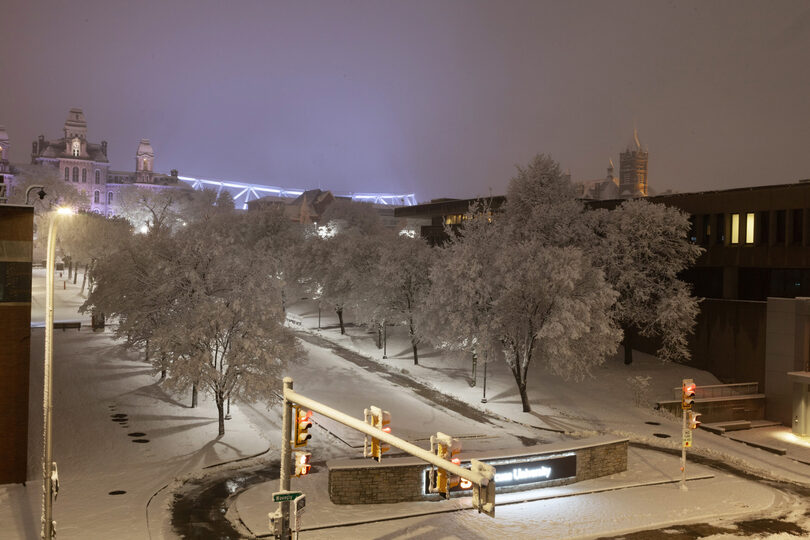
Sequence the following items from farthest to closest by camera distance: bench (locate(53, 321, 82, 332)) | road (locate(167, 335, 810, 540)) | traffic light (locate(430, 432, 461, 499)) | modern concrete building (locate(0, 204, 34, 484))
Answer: bench (locate(53, 321, 82, 332)) → modern concrete building (locate(0, 204, 34, 484)) → road (locate(167, 335, 810, 540)) → traffic light (locate(430, 432, 461, 499))

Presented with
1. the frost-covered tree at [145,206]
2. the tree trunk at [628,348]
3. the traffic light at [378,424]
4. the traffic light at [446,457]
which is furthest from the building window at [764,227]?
the frost-covered tree at [145,206]

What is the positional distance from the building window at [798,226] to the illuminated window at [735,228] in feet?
14.5

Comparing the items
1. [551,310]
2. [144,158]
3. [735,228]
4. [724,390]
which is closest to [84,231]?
[551,310]

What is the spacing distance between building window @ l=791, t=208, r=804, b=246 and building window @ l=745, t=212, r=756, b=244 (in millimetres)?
3264

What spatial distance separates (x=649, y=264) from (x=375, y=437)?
41109 mm

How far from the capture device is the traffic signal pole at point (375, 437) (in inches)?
398

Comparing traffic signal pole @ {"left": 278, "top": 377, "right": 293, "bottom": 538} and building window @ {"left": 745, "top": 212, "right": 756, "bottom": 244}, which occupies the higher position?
building window @ {"left": 745, "top": 212, "right": 756, "bottom": 244}

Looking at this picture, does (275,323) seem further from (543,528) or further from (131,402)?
(543,528)

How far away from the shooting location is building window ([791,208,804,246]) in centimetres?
4494

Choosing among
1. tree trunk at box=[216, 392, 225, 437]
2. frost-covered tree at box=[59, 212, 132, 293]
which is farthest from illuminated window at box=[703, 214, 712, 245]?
frost-covered tree at box=[59, 212, 132, 293]

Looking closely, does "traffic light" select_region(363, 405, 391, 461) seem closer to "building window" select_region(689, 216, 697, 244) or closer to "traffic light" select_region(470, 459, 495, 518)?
"traffic light" select_region(470, 459, 495, 518)

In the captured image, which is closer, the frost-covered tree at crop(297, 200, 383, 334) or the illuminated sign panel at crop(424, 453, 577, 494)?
the illuminated sign panel at crop(424, 453, 577, 494)

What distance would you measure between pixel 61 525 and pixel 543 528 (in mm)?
16119

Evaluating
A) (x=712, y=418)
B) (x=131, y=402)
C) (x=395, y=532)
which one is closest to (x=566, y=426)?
(x=712, y=418)
